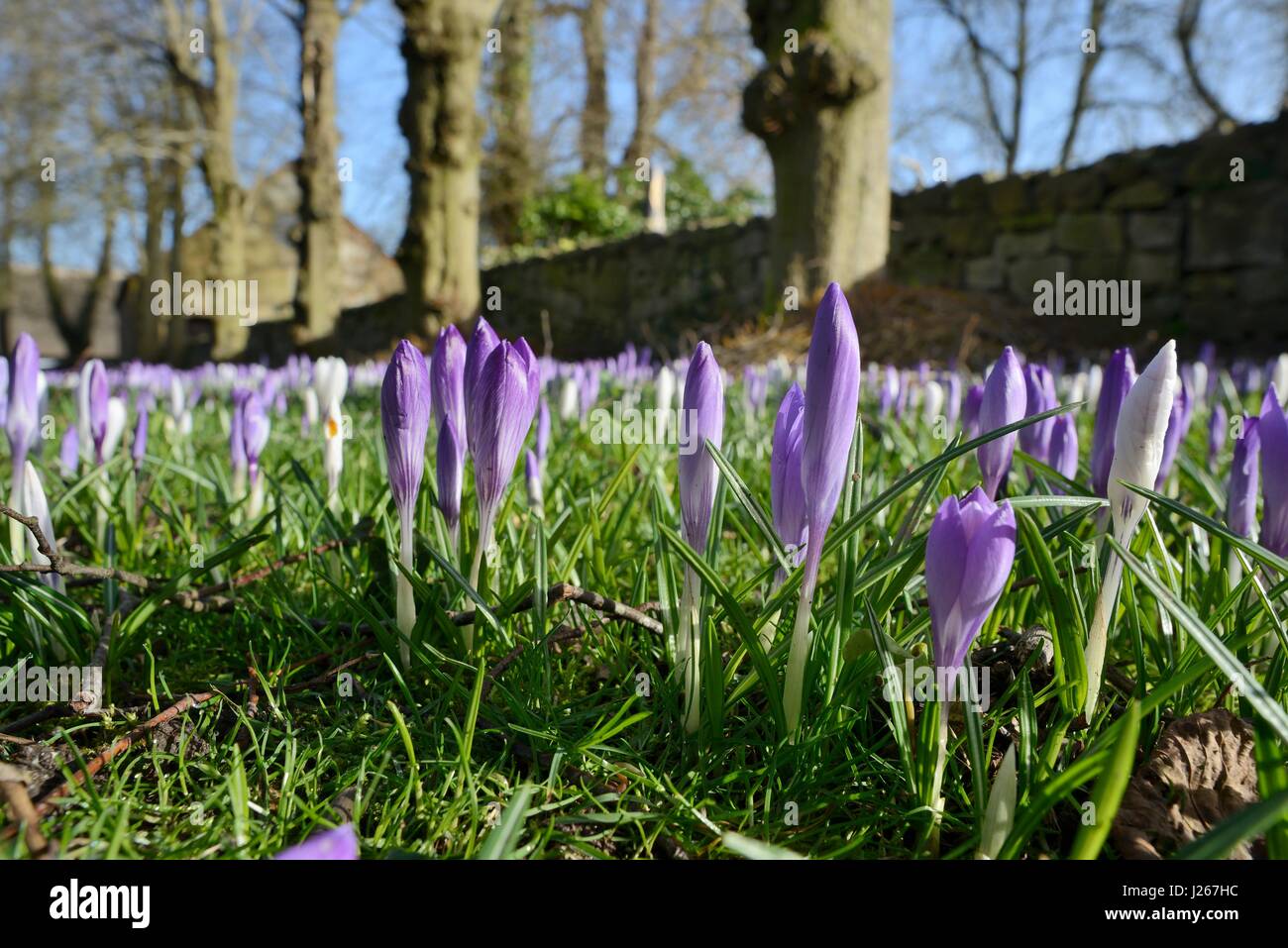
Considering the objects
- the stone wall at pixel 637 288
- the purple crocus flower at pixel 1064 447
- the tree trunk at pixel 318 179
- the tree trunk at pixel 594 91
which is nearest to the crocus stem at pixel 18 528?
the purple crocus flower at pixel 1064 447

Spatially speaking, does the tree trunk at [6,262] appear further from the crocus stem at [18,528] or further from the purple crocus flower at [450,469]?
the purple crocus flower at [450,469]

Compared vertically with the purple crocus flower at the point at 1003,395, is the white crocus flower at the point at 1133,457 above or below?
below

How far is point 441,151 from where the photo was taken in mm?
9570

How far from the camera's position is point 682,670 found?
1209 mm

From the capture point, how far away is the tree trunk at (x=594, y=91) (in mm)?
19516

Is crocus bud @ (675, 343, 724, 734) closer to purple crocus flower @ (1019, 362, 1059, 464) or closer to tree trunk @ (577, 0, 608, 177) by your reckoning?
purple crocus flower @ (1019, 362, 1059, 464)

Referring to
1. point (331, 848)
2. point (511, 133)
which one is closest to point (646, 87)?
point (511, 133)
